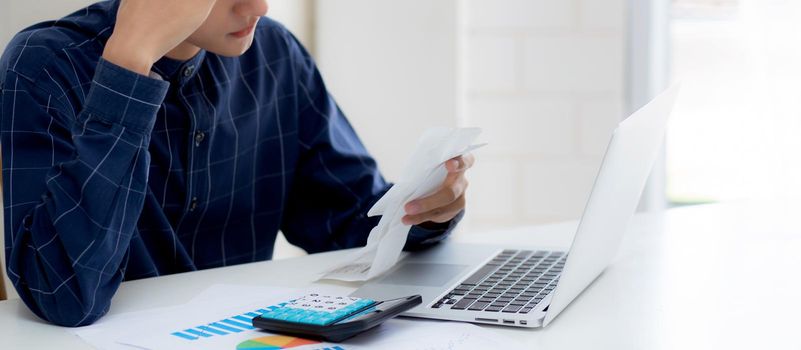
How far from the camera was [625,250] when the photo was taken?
1.14m

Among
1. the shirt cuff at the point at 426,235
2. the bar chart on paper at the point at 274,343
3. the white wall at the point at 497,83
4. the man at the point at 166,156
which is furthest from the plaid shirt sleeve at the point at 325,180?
the white wall at the point at 497,83

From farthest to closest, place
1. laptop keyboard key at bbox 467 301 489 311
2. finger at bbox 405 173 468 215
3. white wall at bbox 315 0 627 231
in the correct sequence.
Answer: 1. white wall at bbox 315 0 627 231
2. finger at bbox 405 173 468 215
3. laptop keyboard key at bbox 467 301 489 311

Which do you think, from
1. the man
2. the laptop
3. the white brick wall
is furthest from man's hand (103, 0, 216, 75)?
the white brick wall

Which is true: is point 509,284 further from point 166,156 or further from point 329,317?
point 166,156

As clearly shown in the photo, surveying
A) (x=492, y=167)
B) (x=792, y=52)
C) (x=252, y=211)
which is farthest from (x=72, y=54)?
(x=792, y=52)

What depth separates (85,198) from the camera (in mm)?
875

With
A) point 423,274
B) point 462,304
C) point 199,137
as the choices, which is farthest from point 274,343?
point 199,137

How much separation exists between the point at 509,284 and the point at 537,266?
0.11 meters

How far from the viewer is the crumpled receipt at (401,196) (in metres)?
0.93

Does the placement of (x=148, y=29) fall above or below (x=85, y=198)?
above

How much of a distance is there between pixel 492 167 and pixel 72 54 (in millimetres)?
1300

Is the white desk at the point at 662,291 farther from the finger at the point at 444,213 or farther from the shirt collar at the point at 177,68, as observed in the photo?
the shirt collar at the point at 177,68

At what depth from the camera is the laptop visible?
79 cm

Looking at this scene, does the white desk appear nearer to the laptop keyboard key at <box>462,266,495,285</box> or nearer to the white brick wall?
the laptop keyboard key at <box>462,266,495,285</box>
